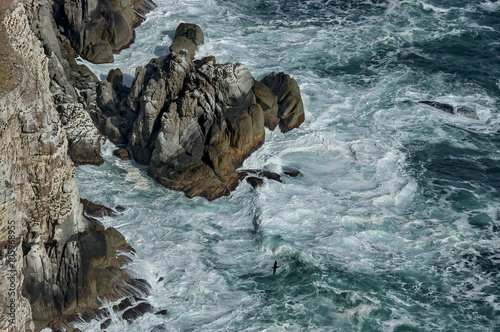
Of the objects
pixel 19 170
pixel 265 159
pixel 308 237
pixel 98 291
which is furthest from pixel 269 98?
pixel 19 170

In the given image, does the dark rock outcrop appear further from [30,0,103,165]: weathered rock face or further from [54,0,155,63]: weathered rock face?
[30,0,103,165]: weathered rock face

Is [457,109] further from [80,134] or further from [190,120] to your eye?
[80,134]

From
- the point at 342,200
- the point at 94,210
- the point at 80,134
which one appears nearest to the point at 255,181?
the point at 342,200

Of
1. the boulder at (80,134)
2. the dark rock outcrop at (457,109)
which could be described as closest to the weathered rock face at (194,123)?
the boulder at (80,134)

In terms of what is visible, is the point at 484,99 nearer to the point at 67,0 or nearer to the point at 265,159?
the point at 265,159

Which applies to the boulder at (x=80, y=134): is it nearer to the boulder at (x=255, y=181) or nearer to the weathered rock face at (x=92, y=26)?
the boulder at (x=255, y=181)

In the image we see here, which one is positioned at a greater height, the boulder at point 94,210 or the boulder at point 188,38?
the boulder at point 188,38
